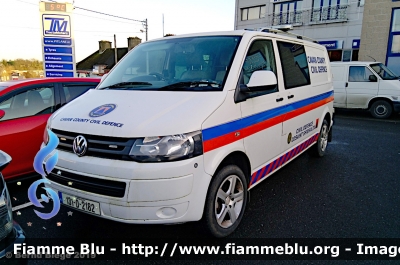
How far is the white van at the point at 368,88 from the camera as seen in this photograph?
35.1 feet

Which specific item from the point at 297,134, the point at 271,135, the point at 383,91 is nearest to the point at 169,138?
the point at 271,135

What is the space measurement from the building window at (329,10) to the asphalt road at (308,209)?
784 inches

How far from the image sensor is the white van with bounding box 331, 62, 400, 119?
1070 centimetres

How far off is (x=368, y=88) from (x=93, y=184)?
448 inches

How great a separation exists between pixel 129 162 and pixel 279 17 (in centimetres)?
2657

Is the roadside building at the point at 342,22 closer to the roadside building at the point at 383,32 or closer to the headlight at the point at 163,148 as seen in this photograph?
the roadside building at the point at 383,32

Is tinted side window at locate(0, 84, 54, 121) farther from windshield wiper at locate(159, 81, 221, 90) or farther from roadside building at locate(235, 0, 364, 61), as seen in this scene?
roadside building at locate(235, 0, 364, 61)

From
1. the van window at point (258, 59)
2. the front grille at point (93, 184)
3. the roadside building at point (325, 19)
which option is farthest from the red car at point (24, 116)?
the roadside building at point (325, 19)

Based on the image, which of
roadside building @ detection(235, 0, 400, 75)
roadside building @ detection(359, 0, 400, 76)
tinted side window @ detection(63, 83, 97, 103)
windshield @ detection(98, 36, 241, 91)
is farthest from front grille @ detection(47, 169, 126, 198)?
roadside building @ detection(359, 0, 400, 76)

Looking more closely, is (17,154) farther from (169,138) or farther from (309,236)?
(309,236)

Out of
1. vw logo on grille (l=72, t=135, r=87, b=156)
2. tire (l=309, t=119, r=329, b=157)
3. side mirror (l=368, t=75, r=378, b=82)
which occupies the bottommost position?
tire (l=309, t=119, r=329, b=157)

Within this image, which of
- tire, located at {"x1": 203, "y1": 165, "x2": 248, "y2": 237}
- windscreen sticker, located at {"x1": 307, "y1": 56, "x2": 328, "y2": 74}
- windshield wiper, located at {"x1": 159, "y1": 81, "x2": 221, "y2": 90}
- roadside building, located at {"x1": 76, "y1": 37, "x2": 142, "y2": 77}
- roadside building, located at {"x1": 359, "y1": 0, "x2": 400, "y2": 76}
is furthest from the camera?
roadside building, located at {"x1": 76, "y1": 37, "x2": 142, "y2": 77}

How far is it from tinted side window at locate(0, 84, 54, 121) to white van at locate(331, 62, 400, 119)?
10.6 metres

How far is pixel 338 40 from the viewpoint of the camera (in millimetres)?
22266
